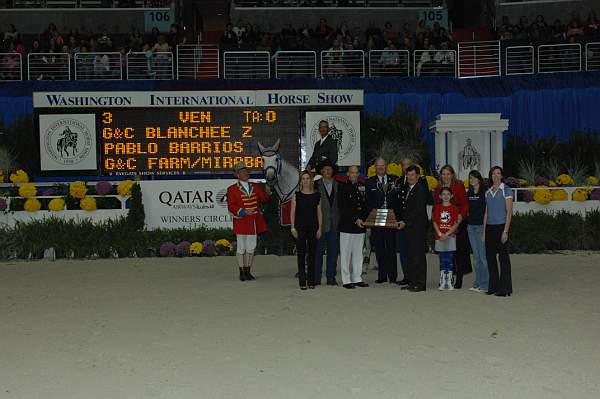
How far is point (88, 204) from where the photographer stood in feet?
56.6

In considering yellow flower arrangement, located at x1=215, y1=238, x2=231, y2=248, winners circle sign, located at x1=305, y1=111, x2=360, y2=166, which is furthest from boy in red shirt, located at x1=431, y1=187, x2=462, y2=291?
winners circle sign, located at x1=305, y1=111, x2=360, y2=166

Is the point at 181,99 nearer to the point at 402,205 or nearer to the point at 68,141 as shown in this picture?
the point at 68,141

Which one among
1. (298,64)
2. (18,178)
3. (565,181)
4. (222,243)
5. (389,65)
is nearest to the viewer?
(222,243)

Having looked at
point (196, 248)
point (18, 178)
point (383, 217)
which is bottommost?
point (196, 248)

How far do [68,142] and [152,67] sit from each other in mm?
4426

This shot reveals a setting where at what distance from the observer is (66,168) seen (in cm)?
1981

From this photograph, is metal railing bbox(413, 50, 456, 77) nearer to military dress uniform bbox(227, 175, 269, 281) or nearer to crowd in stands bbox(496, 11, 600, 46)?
crowd in stands bbox(496, 11, 600, 46)

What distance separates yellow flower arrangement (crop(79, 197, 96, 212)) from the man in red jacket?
17.4 feet

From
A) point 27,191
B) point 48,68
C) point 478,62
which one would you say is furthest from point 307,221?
point 48,68

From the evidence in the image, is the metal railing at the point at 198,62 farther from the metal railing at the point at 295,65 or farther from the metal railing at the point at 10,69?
the metal railing at the point at 10,69

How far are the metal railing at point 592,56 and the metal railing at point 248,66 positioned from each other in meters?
9.00

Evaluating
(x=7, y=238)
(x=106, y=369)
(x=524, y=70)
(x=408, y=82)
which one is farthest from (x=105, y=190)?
(x=524, y=70)

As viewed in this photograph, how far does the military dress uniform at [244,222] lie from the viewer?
12969 mm

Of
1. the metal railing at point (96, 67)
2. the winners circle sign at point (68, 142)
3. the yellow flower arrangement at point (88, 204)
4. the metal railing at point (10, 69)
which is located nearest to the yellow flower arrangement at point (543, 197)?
Result: the yellow flower arrangement at point (88, 204)
